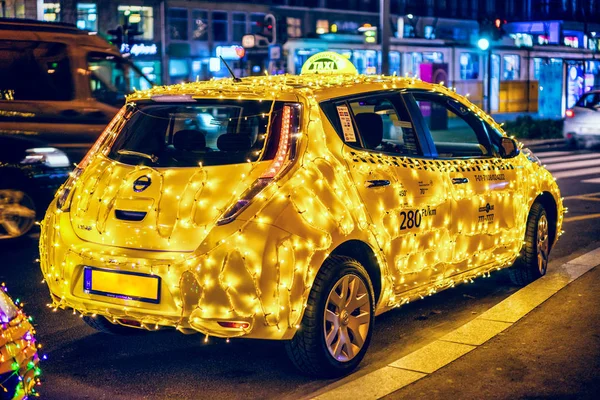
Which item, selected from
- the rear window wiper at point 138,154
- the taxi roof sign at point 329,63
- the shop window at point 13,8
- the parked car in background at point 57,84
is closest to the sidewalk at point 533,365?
the rear window wiper at point 138,154

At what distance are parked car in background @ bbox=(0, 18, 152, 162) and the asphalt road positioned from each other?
2.90 m

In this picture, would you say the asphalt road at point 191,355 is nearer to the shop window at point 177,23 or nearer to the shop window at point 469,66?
the shop window at point 469,66

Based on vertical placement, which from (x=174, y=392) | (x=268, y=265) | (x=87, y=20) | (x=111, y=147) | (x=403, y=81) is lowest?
(x=174, y=392)

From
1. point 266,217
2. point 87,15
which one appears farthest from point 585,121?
point 87,15

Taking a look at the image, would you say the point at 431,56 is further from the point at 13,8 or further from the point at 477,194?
the point at 477,194

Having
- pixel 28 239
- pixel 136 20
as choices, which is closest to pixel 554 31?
pixel 136 20

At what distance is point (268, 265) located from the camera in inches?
186

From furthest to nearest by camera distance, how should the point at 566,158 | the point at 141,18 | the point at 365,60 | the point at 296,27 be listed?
1. the point at 296,27
2. the point at 141,18
3. the point at 365,60
4. the point at 566,158

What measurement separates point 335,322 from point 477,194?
1901 millimetres

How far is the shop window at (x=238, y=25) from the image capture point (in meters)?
51.7

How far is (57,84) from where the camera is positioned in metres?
10.8

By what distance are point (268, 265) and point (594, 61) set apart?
128 ft

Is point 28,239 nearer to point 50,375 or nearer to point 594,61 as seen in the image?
point 50,375

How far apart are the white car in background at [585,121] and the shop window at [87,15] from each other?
27209mm
